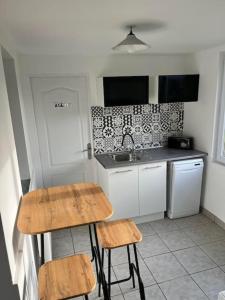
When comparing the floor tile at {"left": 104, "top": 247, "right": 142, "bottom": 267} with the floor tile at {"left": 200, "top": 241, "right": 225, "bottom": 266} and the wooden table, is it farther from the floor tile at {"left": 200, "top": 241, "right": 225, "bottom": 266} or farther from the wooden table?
the wooden table

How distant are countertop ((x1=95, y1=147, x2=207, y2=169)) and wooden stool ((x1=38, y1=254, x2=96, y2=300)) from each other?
5.10 feet

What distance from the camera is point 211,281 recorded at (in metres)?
2.30

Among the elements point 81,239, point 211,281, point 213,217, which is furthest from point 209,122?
point 81,239

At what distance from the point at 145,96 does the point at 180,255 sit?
2.05 metres

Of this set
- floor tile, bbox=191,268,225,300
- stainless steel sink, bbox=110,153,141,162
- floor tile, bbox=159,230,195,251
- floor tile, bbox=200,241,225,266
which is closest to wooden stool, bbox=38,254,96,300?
floor tile, bbox=191,268,225,300

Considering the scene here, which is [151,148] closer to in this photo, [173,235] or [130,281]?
[173,235]

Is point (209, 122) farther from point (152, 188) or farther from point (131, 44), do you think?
point (131, 44)

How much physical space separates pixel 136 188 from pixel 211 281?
4.37 ft

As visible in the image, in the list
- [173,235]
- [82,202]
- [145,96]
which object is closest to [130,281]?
[173,235]

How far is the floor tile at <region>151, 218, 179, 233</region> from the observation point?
3188 mm

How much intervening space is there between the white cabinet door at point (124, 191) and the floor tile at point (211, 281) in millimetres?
1128

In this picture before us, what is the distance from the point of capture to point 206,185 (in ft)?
11.2

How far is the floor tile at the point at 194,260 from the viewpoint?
2482 millimetres

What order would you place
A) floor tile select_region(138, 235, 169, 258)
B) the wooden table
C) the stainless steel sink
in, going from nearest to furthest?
the wooden table
floor tile select_region(138, 235, 169, 258)
the stainless steel sink
